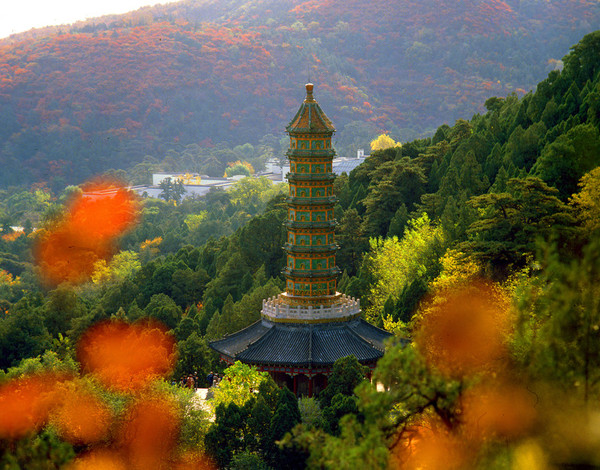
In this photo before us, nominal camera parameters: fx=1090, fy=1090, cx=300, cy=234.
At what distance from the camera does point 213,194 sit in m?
172

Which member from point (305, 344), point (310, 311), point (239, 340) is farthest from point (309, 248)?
point (239, 340)

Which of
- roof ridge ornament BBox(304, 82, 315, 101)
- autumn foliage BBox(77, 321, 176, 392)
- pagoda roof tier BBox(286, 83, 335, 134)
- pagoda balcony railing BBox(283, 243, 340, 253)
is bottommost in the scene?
autumn foliage BBox(77, 321, 176, 392)

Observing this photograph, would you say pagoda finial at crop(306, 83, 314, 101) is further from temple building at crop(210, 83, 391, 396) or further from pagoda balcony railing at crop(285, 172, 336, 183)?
pagoda balcony railing at crop(285, 172, 336, 183)

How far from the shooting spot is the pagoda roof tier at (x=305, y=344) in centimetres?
5225

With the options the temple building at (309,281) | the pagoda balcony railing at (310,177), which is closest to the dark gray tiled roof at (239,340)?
the temple building at (309,281)

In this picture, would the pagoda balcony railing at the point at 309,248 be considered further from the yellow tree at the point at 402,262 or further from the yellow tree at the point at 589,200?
the yellow tree at the point at 589,200

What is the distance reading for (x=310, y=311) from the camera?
179 feet

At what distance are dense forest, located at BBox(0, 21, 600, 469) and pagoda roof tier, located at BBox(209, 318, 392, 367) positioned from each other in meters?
2.29

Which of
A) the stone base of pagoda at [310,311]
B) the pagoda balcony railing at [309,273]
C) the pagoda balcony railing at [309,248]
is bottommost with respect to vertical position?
the stone base of pagoda at [310,311]

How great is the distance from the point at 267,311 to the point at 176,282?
3004 cm

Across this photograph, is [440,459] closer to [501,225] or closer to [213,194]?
[501,225]

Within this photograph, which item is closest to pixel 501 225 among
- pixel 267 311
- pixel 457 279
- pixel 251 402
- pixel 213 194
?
pixel 457 279

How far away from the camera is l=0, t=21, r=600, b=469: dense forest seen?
1006 inches

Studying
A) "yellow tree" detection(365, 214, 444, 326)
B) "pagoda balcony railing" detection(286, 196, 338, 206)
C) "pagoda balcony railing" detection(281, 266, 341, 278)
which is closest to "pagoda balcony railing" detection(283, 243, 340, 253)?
"pagoda balcony railing" detection(281, 266, 341, 278)
